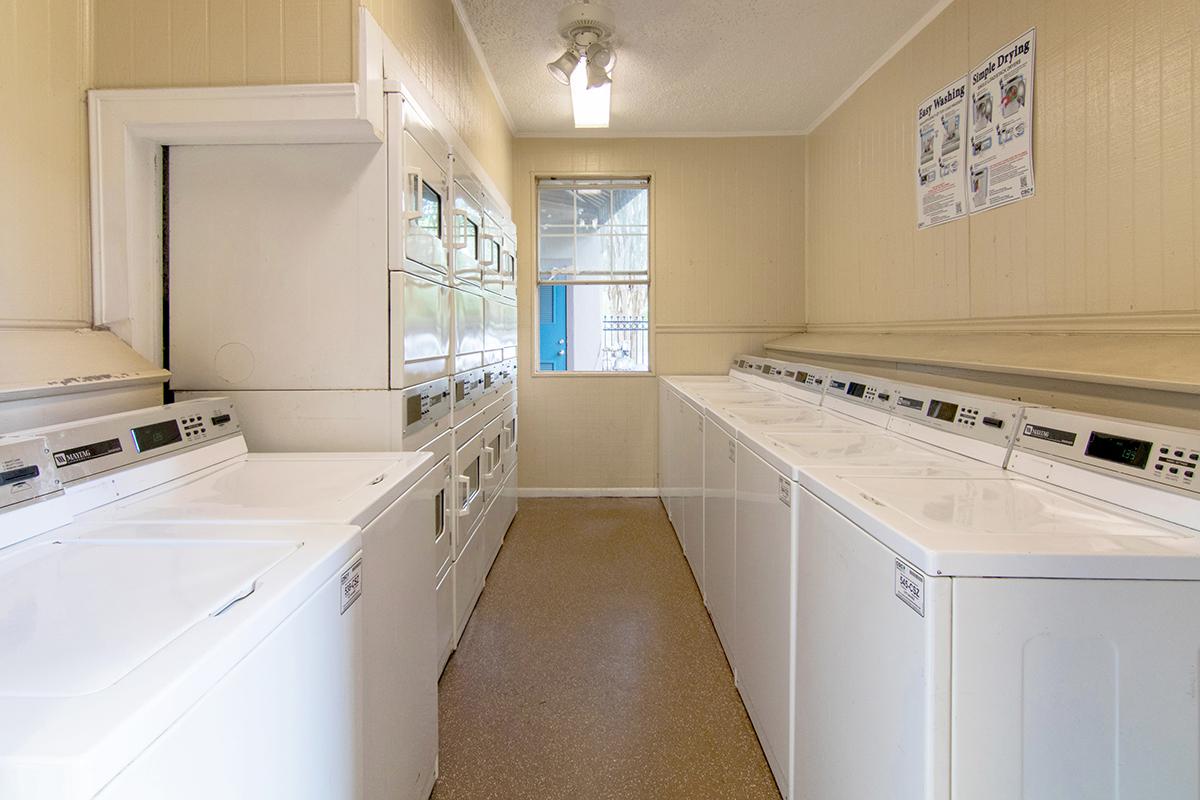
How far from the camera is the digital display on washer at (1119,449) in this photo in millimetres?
1160

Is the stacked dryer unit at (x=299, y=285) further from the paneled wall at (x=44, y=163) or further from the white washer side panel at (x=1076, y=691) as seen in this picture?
the white washer side panel at (x=1076, y=691)

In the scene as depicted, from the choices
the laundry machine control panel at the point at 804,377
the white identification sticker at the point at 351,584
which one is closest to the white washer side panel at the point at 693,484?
the laundry machine control panel at the point at 804,377

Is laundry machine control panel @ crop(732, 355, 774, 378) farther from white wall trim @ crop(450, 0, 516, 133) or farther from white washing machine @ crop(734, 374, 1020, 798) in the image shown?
white wall trim @ crop(450, 0, 516, 133)

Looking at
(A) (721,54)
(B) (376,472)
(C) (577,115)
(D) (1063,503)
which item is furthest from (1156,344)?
(C) (577,115)

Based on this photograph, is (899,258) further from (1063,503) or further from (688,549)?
(1063,503)

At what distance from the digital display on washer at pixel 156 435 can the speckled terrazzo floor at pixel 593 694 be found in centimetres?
114

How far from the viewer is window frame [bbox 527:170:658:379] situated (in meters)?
4.57

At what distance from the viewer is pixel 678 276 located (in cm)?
459

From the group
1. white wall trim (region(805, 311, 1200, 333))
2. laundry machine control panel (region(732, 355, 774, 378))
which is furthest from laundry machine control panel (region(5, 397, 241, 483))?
laundry machine control panel (region(732, 355, 774, 378))

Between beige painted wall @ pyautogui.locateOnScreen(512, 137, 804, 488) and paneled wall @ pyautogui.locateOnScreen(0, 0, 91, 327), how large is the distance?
121 inches

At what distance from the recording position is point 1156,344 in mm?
1595

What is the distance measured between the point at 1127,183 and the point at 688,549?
2322mm

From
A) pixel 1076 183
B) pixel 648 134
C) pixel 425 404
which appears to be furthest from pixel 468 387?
pixel 648 134

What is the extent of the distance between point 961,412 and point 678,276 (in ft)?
9.93
